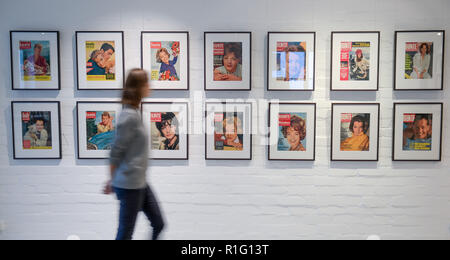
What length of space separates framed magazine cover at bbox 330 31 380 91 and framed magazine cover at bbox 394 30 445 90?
165mm

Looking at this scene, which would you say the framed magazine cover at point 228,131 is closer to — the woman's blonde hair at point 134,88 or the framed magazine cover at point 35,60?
the woman's blonde hair at point 134,88

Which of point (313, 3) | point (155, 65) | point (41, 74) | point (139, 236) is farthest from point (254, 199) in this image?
point (41, 74)

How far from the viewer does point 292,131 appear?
273 cm

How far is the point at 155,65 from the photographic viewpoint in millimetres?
2715

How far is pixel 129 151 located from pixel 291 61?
145 centimetres

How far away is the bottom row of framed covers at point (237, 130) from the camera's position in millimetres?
2711

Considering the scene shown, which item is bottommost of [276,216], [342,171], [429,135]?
[276,216]

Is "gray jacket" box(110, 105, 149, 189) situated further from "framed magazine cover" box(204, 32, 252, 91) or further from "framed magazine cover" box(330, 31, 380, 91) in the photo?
"framed magazine cover" box(330, 31, 380, 91)

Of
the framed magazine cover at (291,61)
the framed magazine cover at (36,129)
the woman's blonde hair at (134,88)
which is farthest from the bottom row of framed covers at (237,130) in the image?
the woman's blonde hair at (134,88)

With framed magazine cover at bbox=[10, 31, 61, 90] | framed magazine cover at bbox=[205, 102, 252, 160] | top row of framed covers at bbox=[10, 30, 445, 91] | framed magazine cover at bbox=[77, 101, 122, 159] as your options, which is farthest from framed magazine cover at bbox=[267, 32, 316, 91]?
framed magazine cover at bbox=[10, 31, 61, 90]

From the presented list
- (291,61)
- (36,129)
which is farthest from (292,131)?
(36,129)

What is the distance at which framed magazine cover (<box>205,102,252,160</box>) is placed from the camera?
2736 millimetres

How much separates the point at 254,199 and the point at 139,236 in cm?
98
